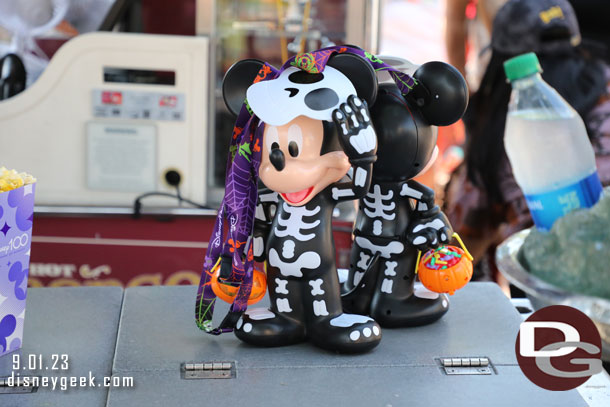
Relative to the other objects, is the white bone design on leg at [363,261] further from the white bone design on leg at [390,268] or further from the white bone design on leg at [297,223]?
the white bone design on leg at [297,223]

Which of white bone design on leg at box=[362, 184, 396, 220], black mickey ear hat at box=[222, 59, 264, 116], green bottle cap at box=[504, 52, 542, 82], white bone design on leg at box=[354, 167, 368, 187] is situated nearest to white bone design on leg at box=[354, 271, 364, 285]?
white bone design on leg at box=[362, 184, 396, 220]

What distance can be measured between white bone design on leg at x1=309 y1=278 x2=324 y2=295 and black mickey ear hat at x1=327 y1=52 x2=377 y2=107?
0.88ft

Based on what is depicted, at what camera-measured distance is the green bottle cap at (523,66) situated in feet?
2.79

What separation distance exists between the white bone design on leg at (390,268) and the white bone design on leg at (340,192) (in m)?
0.16

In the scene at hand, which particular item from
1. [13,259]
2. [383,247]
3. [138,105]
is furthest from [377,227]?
[138,105]

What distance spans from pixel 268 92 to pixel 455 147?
218 cm

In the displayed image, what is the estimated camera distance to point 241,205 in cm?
109

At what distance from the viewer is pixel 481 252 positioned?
2.40m

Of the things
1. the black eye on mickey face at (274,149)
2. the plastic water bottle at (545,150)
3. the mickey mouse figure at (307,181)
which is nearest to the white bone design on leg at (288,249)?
the mickey mouse figure at (307,181)

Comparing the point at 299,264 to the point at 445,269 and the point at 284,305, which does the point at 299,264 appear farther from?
the point at 445,269

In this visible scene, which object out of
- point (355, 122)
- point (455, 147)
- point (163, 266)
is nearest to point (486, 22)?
point (455, 147)

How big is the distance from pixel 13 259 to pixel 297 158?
426 millimetres

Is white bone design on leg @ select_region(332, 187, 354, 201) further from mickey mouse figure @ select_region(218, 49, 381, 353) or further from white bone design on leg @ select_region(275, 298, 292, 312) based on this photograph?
white bone design on leg @ select_region(275, 298, 292, 312)

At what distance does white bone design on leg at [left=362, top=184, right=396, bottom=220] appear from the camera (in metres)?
1.15
